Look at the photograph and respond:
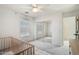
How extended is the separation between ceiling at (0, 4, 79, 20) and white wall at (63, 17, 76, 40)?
0.14 m

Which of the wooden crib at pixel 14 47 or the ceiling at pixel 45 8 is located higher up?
the ceiling at pixel 45 8

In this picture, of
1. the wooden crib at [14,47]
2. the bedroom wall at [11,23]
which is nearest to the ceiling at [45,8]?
the bedroom wall at [11,23]

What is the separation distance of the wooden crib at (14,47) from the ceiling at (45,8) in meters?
0.49

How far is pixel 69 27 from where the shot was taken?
4.98ft

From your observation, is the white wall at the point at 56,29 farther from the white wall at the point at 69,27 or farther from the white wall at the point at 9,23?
the white wall at the point at 9,23

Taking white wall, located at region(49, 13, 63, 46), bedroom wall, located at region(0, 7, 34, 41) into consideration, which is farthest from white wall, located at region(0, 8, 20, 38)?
white wall, located at region(49, 13, 63, 46)

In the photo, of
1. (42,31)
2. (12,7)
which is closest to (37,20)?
(42,31)

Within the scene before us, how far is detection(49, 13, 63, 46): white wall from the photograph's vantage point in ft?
5.09

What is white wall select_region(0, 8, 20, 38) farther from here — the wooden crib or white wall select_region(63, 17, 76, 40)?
white wall select_region(63, 17, 76, 40)

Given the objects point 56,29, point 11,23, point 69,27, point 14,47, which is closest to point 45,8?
point 56,29

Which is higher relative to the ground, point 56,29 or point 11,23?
point 11,23

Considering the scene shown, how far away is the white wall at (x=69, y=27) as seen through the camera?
152cm

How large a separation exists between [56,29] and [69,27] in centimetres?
21

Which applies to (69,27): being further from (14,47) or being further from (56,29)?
(14,47)
